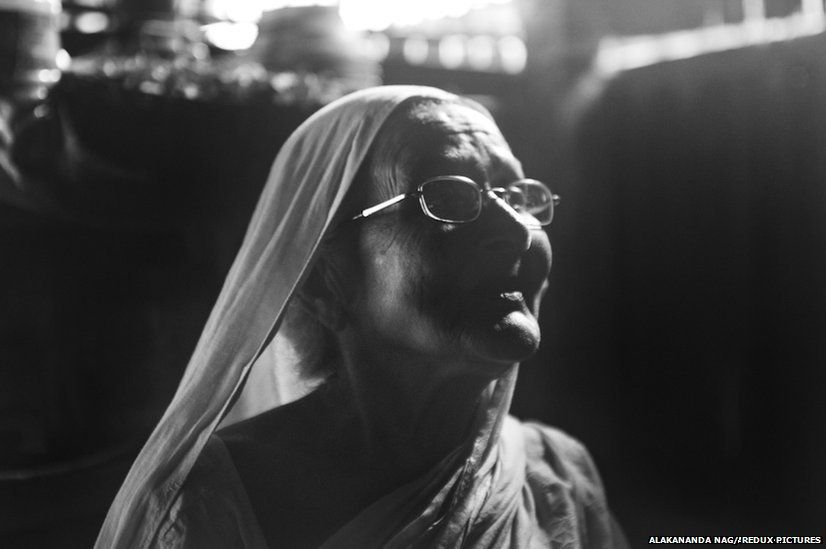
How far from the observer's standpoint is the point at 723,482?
244cm

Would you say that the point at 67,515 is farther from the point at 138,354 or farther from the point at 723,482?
the point at 723,482

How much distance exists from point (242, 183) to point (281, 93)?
22 centimetres

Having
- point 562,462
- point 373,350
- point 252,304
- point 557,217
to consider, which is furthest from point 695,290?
point 252,304

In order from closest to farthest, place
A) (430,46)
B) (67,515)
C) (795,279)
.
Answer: (67,515) < (795,279) < (430,46)

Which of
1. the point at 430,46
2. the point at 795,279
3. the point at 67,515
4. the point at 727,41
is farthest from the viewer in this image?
the point at 430,46

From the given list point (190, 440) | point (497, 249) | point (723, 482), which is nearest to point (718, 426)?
point (723, 482)

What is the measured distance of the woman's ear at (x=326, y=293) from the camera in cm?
123

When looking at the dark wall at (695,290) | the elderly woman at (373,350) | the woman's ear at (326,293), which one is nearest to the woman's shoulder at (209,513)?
the elderly woman at (373,350)

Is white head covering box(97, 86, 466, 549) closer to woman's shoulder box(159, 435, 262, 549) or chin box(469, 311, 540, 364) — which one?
woman's shoulder box(159, 435, 262, 549)

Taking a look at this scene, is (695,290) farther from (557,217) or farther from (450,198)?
(450,198)

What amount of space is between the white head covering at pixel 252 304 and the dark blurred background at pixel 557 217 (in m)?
0.47

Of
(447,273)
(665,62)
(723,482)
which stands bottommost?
(723,482)

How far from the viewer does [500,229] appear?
1134mm

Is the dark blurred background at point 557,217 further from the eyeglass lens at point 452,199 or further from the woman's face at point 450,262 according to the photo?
the eyeglass lens at point 452,199
